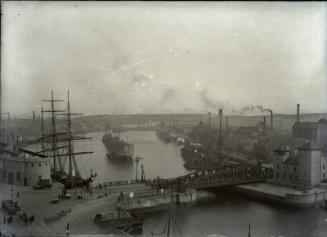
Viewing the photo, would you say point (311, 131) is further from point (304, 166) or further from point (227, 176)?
point (227, 176)

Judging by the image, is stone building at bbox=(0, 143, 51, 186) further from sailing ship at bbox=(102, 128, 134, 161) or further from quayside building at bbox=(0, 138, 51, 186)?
sailing ship at bbox=(102, 128, 134, 161)

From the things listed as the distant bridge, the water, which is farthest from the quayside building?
the distant bridge

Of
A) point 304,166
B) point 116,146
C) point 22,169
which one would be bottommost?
point 304,166

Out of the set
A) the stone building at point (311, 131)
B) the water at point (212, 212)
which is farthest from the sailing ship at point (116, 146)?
the stone building at point (311, 131)

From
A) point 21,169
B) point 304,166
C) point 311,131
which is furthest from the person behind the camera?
point 304,166

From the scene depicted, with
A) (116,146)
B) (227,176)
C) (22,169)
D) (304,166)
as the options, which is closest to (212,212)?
(304,166)

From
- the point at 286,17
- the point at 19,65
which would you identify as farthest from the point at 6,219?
the point at 286,17

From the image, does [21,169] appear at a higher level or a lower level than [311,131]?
lower

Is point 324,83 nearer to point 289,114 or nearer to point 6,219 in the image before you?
point 289,114
